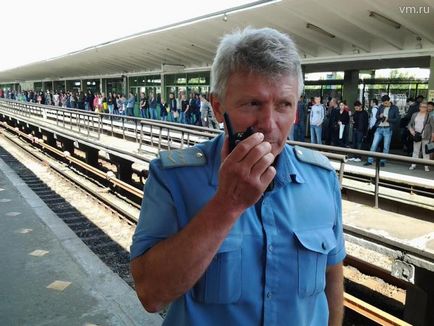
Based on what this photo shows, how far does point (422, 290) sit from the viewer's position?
4.37 m

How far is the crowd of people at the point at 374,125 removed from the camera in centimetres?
931

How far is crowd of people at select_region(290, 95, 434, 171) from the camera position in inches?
367

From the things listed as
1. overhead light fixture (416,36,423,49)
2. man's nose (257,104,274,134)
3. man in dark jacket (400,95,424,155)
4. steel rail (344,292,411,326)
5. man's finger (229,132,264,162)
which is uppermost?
overhead light fixture (416,36,423,49)

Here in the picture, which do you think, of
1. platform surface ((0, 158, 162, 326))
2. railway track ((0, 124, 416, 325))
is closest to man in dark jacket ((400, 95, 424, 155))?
railway track ((0, 124, 416, 325))

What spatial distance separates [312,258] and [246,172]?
53cm

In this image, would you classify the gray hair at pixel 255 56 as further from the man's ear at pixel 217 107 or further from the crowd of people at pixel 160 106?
the crowd of people at pixel 160 106

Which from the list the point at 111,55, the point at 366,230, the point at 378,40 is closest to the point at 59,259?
the point at 366,230

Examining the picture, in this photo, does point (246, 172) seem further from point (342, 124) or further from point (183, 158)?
point (342, 124)

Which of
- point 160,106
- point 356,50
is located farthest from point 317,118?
point 160,106

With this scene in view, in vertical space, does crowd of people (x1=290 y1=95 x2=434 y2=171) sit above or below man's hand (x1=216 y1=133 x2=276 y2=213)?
below

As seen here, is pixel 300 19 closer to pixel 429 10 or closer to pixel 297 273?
pixel 429 10

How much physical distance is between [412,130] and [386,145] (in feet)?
2.06

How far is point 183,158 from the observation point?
1405 millimetres

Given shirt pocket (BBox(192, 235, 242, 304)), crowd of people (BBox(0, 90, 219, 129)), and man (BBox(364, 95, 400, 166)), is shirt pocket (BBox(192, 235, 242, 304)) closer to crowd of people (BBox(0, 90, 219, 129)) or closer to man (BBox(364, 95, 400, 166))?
man (BBox(364, 95, 400, 166))
